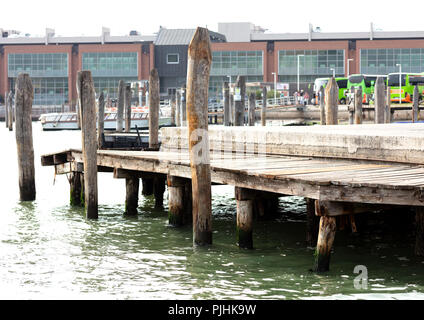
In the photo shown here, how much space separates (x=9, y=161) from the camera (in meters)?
30.5

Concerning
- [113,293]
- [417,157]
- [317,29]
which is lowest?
[113,293]

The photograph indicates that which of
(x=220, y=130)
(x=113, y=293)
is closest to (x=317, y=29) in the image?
(x=220, y=130)

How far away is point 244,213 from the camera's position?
1112 centimetres

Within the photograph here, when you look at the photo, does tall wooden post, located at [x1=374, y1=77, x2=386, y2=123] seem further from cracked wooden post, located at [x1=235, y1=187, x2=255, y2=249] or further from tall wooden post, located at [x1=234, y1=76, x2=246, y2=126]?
cracked wooden post, located at [x1=235, y1=187, x2=255, y2=249]

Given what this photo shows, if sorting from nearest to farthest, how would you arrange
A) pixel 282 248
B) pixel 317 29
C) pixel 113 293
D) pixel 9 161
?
1. pixel 113 293
2. pixel 282 248
3. pixel 9 161
4. pixel 317 29

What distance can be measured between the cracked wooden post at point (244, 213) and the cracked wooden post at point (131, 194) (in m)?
4.34

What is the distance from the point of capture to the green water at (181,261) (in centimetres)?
949

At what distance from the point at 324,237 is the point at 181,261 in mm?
2535

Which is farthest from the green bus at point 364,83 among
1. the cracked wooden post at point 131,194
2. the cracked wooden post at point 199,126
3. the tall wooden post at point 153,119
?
the cracked wooden post at point 199,126

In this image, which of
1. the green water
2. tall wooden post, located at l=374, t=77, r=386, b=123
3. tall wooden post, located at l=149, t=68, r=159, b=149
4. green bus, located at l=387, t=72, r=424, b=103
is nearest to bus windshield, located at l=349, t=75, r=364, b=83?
green bus, located at l=387, t=72, r=424, b=103

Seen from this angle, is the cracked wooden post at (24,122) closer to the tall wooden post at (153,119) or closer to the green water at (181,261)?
the green water at (181,261)

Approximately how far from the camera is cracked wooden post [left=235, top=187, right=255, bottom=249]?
434 inches
